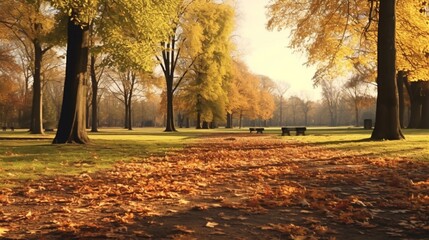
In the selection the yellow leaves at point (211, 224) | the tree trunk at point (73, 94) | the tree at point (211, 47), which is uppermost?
the tree at point (211, 47)

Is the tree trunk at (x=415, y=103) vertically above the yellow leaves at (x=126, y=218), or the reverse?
the tree trunk at (x=415, y=103)

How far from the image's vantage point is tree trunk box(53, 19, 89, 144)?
56.0ft

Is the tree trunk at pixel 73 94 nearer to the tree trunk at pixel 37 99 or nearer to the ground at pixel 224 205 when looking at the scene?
the ground at pixel 224 205

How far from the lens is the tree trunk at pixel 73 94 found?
17062mm

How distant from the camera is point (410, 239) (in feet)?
12.8

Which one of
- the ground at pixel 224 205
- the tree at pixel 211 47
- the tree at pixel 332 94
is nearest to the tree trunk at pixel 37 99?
the tree at pixel 211 47

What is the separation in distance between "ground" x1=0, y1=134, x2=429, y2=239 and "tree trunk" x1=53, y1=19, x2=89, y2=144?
872 centimetres

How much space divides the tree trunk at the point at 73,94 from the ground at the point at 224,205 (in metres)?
8.72

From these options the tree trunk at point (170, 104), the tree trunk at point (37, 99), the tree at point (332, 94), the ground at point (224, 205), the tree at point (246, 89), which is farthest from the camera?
the tree at point (332, 94)

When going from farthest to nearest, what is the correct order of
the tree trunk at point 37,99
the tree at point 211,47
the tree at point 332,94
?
the tree at point 332,94 → the tree at point 211,47 → the tree trunk at point 37,99

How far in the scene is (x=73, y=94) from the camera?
17.1 meters

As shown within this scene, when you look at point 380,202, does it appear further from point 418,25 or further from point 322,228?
point 418,25

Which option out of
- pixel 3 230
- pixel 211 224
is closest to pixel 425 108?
pixel 211 224

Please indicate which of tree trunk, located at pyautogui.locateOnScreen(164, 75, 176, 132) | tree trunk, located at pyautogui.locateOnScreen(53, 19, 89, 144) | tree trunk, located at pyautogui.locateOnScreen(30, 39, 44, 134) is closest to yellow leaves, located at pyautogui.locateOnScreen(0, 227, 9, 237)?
tree trunk, located at pyautogui.locateOnScreen(53, 19, 89, 144)
